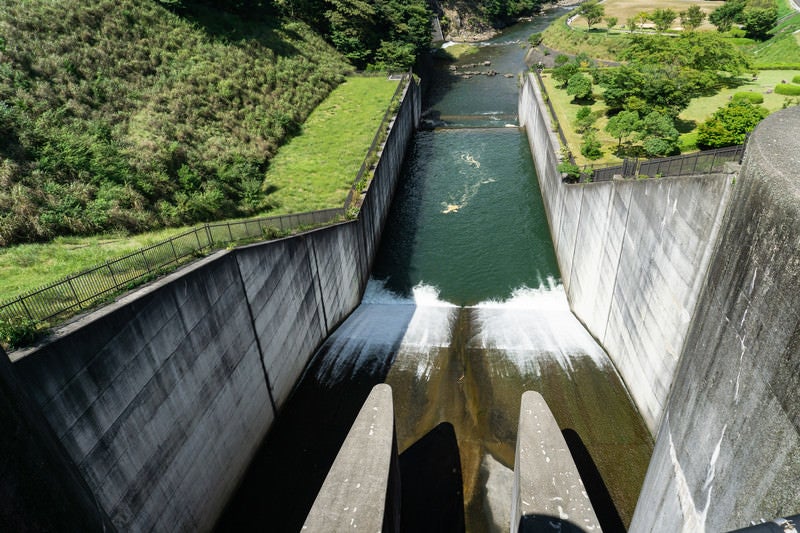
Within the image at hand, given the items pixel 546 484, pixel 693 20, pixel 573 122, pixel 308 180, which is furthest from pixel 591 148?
pixel 693 20

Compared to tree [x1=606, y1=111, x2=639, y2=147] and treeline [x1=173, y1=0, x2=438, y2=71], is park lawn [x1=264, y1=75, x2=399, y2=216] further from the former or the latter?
tree [x1=606, y1=111, x2=639, y2=147]

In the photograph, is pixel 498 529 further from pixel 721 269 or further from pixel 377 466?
pixel 721 269

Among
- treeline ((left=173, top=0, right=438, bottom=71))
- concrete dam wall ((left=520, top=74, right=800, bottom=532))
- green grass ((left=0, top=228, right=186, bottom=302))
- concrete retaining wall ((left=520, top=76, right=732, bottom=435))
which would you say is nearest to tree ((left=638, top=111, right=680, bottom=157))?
concrete retaining wall ((left=520, top=76, right=732, bottom=435))

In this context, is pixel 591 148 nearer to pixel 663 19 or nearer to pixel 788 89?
pixel 788 89

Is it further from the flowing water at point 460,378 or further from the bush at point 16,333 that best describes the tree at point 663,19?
the bush at point 16,333

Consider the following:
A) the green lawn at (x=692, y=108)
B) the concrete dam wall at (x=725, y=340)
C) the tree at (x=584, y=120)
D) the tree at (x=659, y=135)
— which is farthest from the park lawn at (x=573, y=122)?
the concrete dam wall at (x=725, y=340)

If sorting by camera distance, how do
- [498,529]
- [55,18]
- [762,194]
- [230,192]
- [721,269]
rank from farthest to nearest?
[55,18] → [230,192] → [498,529] → [721,269] → [762,194]

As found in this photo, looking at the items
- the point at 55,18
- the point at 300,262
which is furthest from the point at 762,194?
the point at 55,18

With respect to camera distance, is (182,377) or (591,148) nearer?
(182,377)
